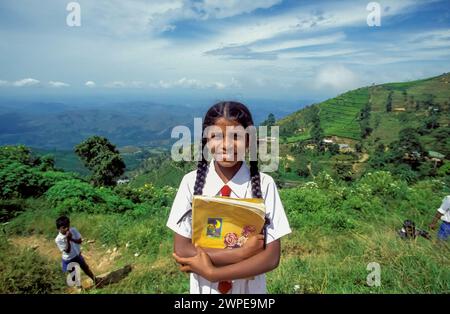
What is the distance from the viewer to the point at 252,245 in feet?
4.43

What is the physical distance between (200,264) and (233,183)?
421 mm

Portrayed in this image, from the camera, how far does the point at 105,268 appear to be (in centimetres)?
519

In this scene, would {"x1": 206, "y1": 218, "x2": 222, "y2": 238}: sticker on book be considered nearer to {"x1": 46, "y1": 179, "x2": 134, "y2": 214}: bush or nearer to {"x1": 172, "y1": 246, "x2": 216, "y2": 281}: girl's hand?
{"x1": 172, "y1": 246, "x2": 216, "y2": 281}: girl's hand

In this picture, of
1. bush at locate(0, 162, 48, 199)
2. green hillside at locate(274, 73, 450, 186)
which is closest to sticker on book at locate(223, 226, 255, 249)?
bush at locate(0, 162, 48, 199)

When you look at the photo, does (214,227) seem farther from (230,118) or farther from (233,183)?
(230,118)

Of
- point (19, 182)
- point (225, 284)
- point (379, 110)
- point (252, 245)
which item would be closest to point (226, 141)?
point (252, 245)

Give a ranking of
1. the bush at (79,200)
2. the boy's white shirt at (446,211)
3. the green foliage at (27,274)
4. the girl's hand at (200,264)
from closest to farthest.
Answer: the girl's hand at (200,264)
the green foliage at (27,274)
the boy's white shirt at (446,211)
the bush at (79,200)

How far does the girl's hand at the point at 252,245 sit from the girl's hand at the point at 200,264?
160 mm

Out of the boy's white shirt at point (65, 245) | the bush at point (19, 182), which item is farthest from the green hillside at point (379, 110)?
the boy's white shirt at point (65, 245)

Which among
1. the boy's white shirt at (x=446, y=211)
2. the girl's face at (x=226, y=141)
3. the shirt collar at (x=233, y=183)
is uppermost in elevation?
the girl's face at (x=226, y=141)

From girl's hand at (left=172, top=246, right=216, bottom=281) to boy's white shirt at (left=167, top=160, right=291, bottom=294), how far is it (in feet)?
0.39

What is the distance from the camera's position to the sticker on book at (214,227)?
1.39 metres

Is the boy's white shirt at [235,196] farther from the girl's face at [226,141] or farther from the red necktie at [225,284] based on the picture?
the girl's face at [226,141]
